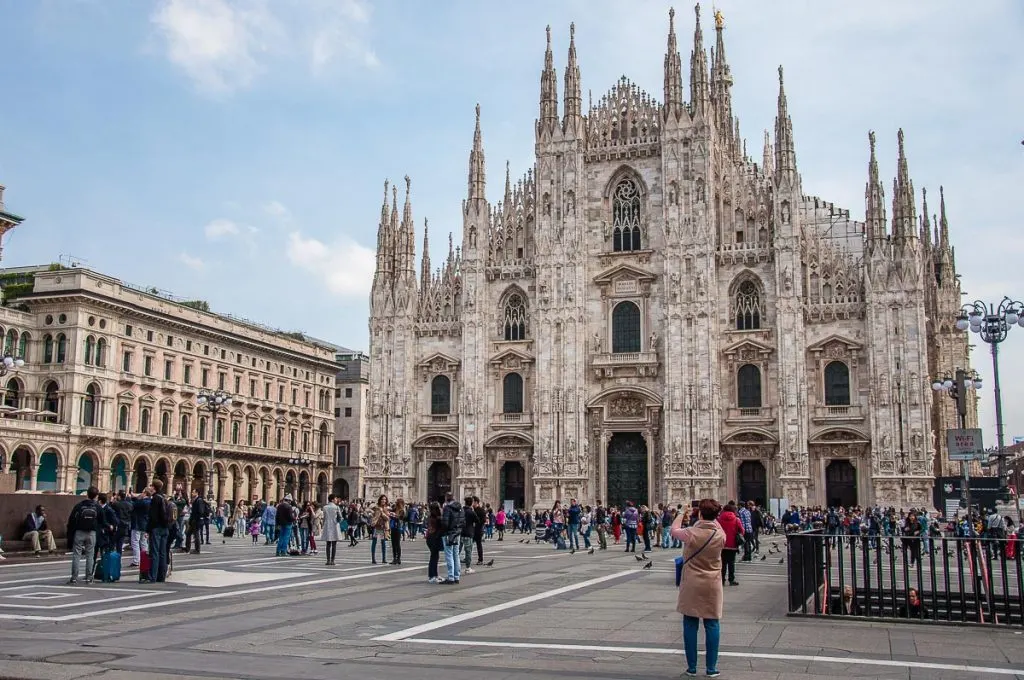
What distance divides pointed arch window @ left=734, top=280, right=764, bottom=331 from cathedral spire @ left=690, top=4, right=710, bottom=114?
8793 mm

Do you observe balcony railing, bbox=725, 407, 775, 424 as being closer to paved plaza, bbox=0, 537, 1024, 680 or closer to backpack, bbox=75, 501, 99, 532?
paved plaza, bbox=0, 537, 1024, 680

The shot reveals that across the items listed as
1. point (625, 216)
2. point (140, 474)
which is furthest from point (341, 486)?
point (625, 216)

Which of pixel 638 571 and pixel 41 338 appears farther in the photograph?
pixel 41 338

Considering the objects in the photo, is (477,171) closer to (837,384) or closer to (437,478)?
(437,478)

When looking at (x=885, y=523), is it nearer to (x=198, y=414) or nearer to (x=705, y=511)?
(x=705, y=511)

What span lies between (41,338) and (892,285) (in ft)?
143

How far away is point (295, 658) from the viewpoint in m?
9.95

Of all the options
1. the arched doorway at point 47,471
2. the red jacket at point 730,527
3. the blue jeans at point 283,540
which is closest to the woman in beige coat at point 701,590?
the red jacket at point 730,527

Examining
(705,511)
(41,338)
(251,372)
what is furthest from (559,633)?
(251,372)

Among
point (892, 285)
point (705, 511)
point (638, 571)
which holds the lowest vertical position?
point (638, 571)

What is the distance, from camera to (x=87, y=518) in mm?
16906

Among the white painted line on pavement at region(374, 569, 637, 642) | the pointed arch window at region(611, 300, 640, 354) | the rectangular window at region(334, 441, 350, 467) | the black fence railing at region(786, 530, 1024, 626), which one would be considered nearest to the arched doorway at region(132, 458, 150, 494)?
the rectangular window at region(334, 441, 350, 467)

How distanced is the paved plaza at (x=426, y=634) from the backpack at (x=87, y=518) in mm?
998

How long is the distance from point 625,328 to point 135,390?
28.7 meters
